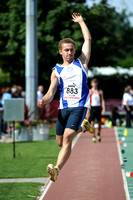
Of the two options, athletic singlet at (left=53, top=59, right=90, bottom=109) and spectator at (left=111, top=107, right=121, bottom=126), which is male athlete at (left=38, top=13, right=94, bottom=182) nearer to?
athletic singlet at (left=53, top=59, right=90, bottom=109)

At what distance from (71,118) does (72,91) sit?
1.35 ft

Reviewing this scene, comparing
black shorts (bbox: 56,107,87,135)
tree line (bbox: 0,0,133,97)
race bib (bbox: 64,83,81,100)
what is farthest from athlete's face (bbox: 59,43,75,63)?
tree line (bbox: 0,0,133,97)

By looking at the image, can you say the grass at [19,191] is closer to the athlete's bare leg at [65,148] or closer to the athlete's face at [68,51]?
the athlete's bare leg at [65,148]

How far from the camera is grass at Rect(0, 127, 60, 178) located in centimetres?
1089

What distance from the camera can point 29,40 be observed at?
2098 centimetres

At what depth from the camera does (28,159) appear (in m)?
13.2

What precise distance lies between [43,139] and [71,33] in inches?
507

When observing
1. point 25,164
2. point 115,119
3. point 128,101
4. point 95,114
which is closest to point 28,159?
point 25,164

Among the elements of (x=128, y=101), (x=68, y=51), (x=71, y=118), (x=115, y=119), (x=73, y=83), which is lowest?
(x=115, y=119)

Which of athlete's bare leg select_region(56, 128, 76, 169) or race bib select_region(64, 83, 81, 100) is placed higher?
race bib select_region(64, 83, 81, 100)

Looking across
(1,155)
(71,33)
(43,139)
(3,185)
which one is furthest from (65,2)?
(3,185)

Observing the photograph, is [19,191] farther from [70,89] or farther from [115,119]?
[115,119]

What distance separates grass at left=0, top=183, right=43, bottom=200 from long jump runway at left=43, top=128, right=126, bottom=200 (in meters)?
0.24

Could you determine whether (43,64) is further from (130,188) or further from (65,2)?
(130,188)
